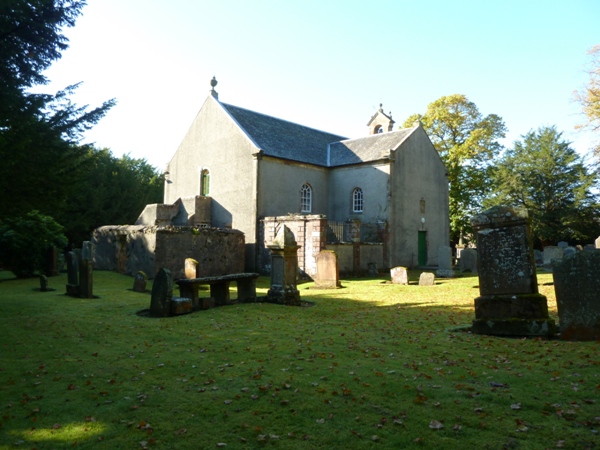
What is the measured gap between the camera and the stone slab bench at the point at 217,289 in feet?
40.7

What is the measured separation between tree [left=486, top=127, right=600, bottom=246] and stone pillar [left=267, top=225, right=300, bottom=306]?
92.5ft

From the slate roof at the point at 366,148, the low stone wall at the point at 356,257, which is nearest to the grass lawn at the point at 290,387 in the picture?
the low stone wall at the point at 356,257

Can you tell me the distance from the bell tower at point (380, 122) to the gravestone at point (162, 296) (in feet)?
89.9

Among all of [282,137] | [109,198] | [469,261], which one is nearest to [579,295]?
[469,261]

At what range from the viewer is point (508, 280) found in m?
8.61

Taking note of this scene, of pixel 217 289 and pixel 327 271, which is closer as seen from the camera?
pixel 217 289

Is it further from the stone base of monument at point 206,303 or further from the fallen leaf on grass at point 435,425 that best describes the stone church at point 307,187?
the fallen leaf on grass at point 435,425

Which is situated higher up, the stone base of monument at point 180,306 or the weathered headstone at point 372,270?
the weathered headstone at point 372,270

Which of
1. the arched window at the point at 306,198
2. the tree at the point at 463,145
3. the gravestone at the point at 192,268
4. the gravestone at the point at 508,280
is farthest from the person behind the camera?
the tree at the point at 463,145

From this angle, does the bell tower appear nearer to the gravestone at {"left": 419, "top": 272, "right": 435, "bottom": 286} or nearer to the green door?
the green door

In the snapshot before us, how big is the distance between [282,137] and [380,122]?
10359 mm

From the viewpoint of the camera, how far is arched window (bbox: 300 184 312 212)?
29.0 meters

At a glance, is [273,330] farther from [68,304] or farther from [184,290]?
[68,304]

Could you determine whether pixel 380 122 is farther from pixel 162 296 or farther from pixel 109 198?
pixel 162 296
